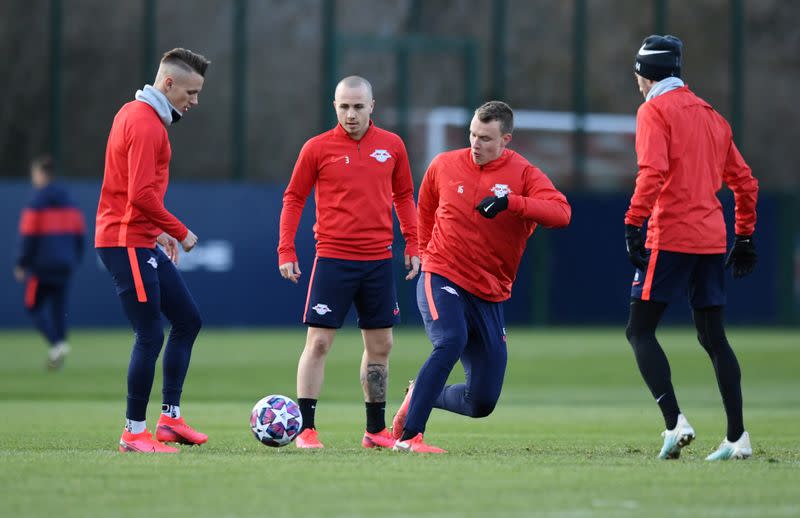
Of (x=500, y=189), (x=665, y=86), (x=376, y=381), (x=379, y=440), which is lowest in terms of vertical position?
(x=379, y=440)

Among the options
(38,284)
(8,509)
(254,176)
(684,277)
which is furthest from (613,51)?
(8,509)

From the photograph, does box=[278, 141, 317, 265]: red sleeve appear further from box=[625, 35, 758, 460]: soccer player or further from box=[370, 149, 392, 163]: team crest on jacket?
box=[625, 35, 758, 460]: soccer player

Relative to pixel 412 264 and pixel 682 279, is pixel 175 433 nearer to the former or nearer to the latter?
pixel 412 264

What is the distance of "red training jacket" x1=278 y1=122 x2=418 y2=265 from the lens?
8.95 metres

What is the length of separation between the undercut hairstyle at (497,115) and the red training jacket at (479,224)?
0.19m

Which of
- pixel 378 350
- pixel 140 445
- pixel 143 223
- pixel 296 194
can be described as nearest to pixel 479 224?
pixel 378 350

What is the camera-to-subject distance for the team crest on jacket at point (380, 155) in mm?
9047

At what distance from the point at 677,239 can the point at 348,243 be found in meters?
2.00

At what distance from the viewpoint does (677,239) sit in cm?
812

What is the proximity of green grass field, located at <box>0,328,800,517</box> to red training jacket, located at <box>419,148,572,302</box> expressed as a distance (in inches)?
41.0

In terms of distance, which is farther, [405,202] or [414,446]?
Answer: [405,202]

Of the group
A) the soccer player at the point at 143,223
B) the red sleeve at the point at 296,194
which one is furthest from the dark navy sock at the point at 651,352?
the soccer player at the point at 143,223

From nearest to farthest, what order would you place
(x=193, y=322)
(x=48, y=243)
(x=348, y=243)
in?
(x=193, y=322) < (x=348, y=243) < (x=48, y=243)

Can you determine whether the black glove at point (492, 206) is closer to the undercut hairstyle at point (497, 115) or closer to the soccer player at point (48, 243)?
the undercut hairstyle at point (497, 115)
